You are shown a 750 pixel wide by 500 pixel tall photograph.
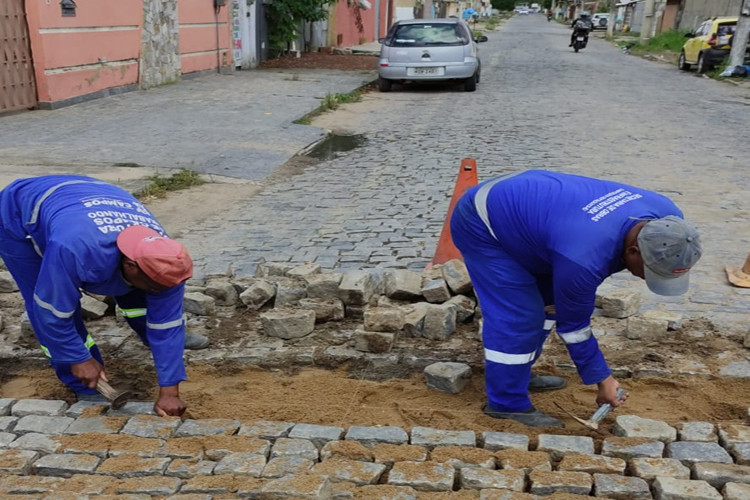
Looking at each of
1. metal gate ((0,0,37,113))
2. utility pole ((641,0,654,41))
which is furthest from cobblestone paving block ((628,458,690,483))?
utility pole ((641,0,654,41))

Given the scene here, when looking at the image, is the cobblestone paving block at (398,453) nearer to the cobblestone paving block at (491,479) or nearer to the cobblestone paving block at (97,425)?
the cobblestone paving block at (491,479)

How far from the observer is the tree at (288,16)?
761 inches

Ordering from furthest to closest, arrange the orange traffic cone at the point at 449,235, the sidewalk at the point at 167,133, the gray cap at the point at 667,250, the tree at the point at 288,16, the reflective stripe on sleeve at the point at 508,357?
the tree at the point at 288,16 → the sidewalk at the point at 167,133 → the orange traffic cone at the point at 449,235 → the reflective stripe on sleeve at the point at 508,357 → the gray cap at the point at 667,250

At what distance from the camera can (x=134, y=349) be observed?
13.9ft

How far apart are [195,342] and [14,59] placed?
28.3 ft

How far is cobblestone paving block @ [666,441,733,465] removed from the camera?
293 cm

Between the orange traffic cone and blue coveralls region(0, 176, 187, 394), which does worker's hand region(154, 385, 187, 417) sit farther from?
the orange traffic cone

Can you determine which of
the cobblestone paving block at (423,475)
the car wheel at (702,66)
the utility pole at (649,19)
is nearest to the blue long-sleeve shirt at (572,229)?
the cobblestone paving block at (423,475)

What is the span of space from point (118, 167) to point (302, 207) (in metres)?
2.58

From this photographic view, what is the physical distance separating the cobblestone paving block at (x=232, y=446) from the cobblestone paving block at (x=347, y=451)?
0.82 ft

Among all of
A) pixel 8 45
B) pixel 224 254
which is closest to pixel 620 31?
pixel 8 45

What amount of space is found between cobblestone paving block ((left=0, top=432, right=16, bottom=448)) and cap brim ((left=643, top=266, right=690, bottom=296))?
2.80 meters

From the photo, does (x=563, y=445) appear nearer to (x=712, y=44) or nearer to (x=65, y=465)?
(x=65, y=465)

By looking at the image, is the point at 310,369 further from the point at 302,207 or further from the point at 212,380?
the point at 302,207
